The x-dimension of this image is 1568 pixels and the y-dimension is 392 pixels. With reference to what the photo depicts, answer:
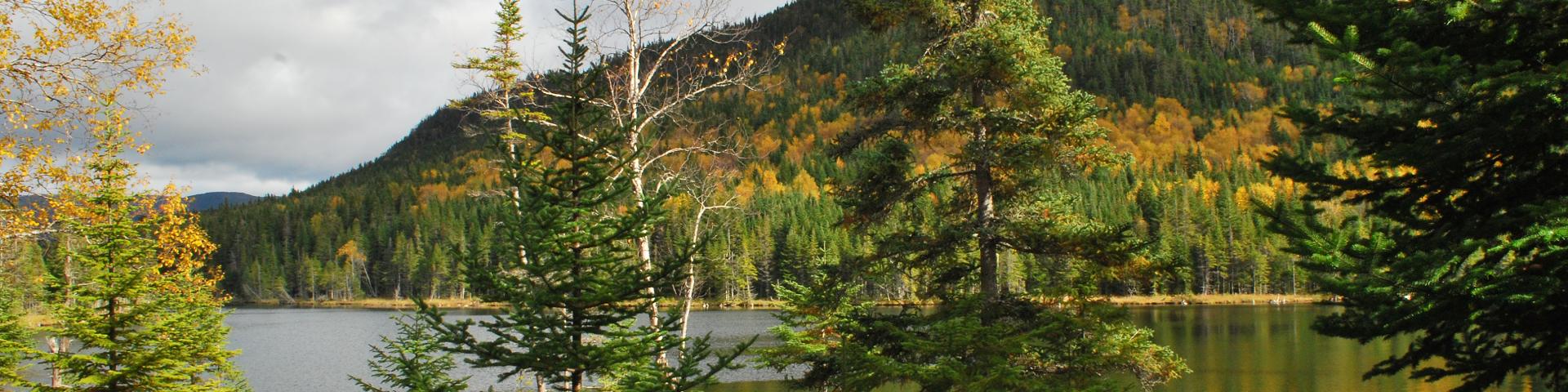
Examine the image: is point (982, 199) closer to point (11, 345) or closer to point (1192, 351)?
point (11, 345)

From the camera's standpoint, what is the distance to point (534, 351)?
6.38 m

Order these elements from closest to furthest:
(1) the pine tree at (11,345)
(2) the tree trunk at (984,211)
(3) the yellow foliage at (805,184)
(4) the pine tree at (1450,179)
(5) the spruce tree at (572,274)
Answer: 1. (4) the pine tree at (1450,179)
2. (5) the spruce tree at (572,274)
3. (2) the tree trunk at (984,211)
4. (1) the pine tree at (11,345)
5. (3) the yellow foliage at (805,184)

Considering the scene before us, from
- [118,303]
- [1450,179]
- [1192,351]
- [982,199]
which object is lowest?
[1192,351]

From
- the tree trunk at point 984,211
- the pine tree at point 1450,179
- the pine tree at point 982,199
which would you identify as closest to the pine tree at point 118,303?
the pine tree at point 982,199

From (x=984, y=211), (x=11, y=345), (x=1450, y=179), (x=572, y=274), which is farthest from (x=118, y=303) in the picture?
(x=1450, y=179)

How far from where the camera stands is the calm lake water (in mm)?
33469

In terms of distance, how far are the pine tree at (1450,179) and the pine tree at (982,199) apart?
4.66 m

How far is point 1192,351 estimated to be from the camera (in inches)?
1684

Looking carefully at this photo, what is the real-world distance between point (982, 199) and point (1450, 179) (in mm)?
6473

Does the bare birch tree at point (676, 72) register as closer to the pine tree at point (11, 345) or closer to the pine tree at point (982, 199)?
the pine tree at point (982, 199)

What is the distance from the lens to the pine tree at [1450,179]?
5.61 metres

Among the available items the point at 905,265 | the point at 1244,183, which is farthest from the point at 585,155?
the point at 1244,183

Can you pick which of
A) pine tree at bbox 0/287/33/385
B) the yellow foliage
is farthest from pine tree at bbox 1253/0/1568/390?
the yellow foliage

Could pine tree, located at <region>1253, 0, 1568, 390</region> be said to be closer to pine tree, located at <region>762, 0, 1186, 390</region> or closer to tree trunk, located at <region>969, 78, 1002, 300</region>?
pine tree, located at <region>762, 0, 1186, 390</region>
